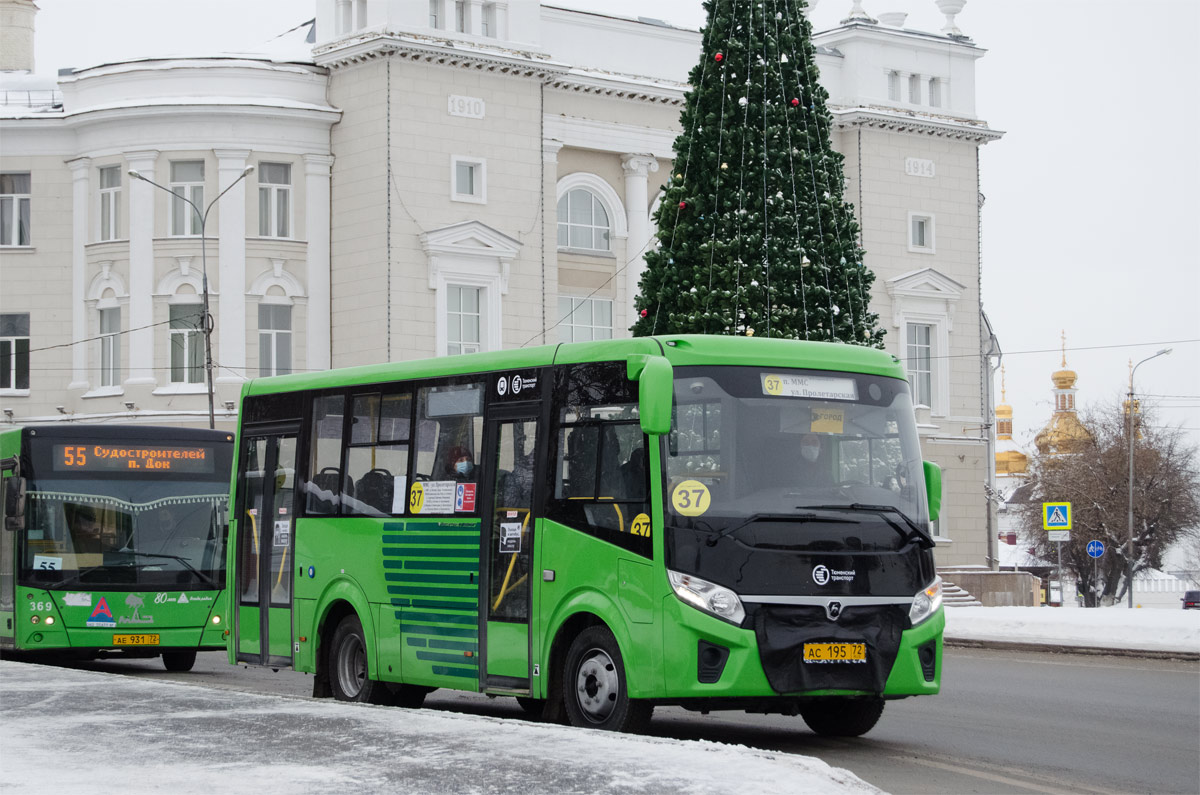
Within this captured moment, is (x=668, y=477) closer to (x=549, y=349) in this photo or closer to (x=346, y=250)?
(x=549, y=349)

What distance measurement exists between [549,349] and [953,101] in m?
51.7

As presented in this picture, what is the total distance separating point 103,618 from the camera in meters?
22.5

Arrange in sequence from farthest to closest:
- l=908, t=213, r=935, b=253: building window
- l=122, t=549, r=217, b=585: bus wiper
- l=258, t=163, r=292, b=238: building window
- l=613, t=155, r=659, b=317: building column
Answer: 1. l=908, t=213, r=935, b=253: building window
2. l=613, t=155, r=659, b=317: building column
3. l=258, t=163, r=292, b=238: building window
4. l=122, t=549, r=217, b=585: bus wiper

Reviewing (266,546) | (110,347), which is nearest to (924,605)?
(266,546)

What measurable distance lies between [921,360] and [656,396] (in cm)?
5184

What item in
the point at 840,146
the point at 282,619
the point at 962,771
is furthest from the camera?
the point at 840,146

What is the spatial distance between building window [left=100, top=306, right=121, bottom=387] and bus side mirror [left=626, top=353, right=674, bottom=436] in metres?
41.8

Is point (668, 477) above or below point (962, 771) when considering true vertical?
above

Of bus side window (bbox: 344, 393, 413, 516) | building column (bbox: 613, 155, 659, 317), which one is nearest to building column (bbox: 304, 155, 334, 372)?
building column (bbox: 613, 155, 659, 317)

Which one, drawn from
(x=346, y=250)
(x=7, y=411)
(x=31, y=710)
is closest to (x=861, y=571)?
(x=31, y=710)

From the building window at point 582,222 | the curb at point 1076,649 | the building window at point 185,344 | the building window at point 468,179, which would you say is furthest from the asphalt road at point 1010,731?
the building window at point 582,222

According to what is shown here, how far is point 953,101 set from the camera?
63.8 m

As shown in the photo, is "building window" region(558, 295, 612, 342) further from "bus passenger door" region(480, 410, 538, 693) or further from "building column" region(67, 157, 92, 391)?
"bus passenger door" region(480, 410, 538, 693)

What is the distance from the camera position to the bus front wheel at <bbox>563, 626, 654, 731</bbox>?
13.0 meters
